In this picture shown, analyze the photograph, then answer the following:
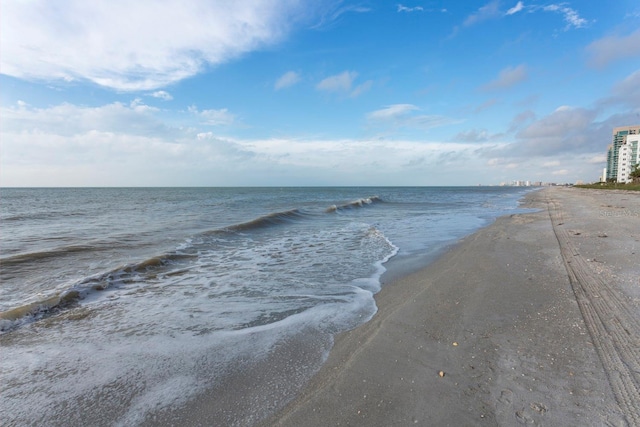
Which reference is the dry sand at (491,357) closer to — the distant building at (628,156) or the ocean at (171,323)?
the ocean at (171,323)

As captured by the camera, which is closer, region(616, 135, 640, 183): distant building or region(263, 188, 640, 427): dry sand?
region(263, 188, 640, 427): dry sand

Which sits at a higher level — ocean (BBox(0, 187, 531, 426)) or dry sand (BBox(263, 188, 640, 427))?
dry sand (BBox(263, 188, 640, 427))

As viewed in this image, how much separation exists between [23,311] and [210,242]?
7917 millimetres

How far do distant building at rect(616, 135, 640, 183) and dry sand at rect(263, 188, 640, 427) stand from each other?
13989 cm

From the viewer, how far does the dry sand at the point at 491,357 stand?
287 cm

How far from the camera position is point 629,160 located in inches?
4385

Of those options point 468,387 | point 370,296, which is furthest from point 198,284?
point 468,387

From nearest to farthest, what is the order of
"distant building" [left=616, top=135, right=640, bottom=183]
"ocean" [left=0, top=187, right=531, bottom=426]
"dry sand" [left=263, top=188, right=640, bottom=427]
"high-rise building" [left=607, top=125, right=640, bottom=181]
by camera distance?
"dry sand" [left=263, top=188, right=640, bottom=427] → "ocean" [left=0, top=187, right=531, bottom=426] → "distant building" [left=616, top=135, right=640, bottom=183] → "high-rise building" [left=607, top=125, right=640, bottom=181]

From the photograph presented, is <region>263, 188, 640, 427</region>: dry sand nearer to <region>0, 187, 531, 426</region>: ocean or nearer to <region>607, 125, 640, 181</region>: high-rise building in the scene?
<region>0, 187, 531, 426</region>: ocean

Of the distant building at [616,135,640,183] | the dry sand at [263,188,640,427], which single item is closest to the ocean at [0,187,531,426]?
the dry sand at [263,188,640,427]

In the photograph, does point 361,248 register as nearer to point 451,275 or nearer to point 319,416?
point 451,275

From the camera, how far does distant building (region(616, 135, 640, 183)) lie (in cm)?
10862

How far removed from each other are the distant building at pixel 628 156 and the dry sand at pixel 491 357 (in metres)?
140

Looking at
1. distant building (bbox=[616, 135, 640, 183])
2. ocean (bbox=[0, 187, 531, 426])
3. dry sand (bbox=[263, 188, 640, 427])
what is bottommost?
ocean (bbox=[0, 187, 531, 426])
